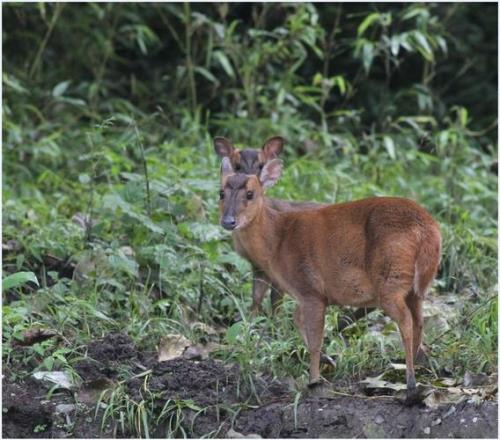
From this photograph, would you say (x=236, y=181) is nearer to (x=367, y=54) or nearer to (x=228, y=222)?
(x=228, y=222)

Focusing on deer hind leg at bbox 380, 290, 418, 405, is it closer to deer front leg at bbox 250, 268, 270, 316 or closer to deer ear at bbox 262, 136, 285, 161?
deer front leg at bbox 250, 268, 270, 316

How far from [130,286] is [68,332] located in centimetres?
69

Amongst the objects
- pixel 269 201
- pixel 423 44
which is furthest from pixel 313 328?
pixel 423 44

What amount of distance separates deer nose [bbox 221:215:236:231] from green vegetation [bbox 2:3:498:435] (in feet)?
1.75

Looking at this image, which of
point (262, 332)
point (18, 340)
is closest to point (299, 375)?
point (262, 332)

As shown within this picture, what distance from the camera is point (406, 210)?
563cm

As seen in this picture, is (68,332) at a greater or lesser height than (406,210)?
lesser

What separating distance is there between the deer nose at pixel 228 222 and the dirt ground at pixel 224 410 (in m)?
0.75

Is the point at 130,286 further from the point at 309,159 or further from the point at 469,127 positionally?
the point at 469,127

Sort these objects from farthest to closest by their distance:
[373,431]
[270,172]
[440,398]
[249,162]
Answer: [249,162] → [270,172] → [440,398] → [373,431]

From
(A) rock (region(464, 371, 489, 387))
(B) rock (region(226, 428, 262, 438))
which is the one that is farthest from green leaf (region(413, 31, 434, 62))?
(B) rock (region(226, 428, 262, 438))

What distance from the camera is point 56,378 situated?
5617 millimetres

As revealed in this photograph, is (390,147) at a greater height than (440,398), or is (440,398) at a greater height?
(440,398)

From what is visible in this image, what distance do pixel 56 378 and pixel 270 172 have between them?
1776 millimetres
